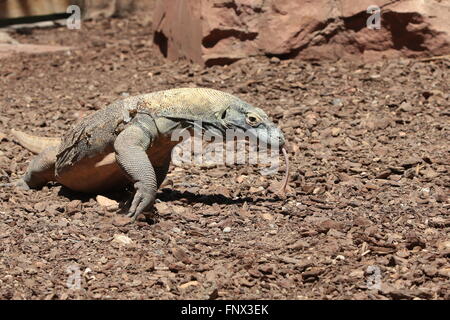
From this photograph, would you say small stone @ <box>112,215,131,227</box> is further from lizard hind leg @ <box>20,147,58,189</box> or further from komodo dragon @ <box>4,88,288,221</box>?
lizard hind leg @ <box>20,147,58,189</box>

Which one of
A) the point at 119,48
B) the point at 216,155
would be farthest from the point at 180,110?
the point at 119,48

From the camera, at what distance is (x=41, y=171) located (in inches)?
255

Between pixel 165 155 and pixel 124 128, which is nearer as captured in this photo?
pixel 124 128

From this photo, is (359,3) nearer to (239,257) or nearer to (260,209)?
(260,209)

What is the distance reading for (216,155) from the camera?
24.1 feet

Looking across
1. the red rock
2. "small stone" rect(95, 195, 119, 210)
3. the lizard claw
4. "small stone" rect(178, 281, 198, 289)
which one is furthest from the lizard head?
the red rock

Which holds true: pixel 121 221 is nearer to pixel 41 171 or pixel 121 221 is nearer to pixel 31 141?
pixel 41 171

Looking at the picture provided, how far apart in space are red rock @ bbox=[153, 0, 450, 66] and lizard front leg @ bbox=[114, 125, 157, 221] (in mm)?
3997

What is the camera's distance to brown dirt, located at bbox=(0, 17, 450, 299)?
4.79 metres

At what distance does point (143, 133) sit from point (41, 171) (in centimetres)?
126

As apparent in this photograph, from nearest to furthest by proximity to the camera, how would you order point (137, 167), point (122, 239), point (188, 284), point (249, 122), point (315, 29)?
point (188, 284), point (122, 239), point (137, 167), point (249, 122), point (315, 29)

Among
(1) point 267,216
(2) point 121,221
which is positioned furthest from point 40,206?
(1) point 267,216

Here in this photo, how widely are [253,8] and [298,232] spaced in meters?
4.31

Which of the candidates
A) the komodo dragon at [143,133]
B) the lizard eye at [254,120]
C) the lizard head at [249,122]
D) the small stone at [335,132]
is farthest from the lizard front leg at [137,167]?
the small stone at [335,132]
